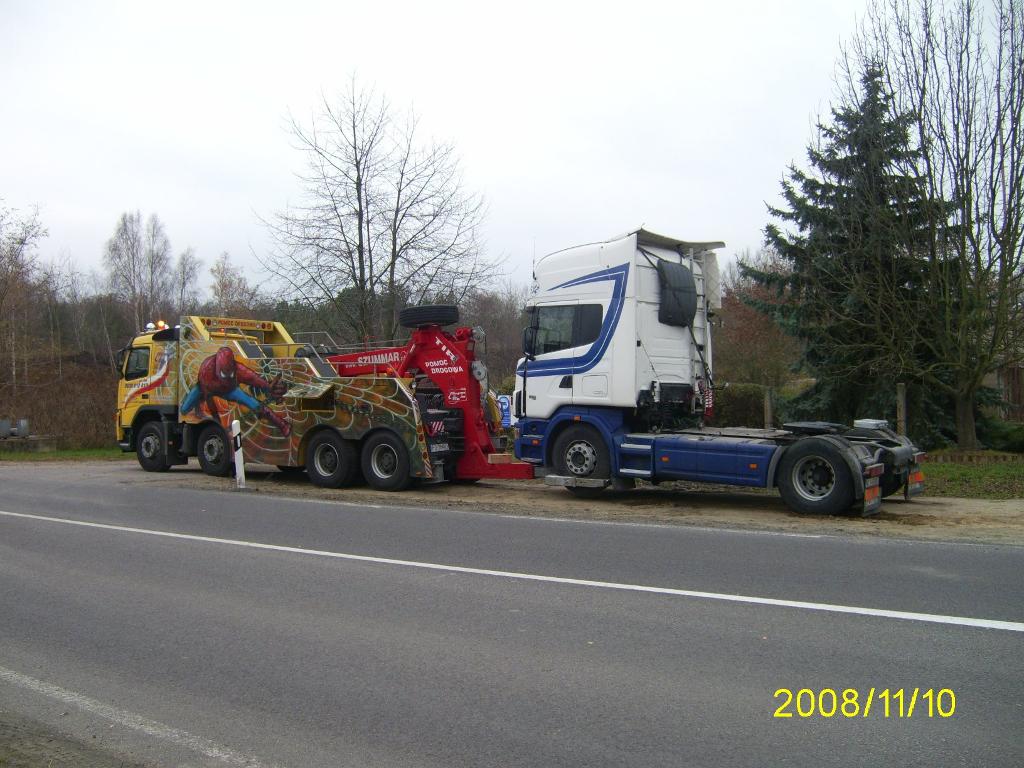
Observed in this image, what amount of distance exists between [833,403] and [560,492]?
373 inches

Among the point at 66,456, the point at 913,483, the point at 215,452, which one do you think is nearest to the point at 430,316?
the point at 215,452

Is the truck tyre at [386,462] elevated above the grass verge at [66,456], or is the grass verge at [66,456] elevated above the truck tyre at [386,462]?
the truck tyre at [386,462]

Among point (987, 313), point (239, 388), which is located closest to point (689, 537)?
point (239, 388)

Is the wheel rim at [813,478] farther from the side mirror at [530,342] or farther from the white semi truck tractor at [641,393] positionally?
the side mirror at [530,342]

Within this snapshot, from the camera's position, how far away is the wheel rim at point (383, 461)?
1464 centimetres

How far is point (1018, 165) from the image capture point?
1675 centimetres

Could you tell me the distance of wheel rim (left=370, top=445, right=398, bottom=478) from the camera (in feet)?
48.0

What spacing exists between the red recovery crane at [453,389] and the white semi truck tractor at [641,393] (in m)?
1.01

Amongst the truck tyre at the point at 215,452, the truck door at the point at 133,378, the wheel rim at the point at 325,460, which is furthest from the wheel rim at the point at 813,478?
the truck door at the point at 133,378

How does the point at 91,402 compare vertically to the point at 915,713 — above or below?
above

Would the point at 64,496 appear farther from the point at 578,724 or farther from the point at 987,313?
the point at 987,313

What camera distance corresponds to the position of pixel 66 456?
2731cm

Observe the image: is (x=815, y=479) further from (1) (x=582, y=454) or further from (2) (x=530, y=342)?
(2) (x=530, y=342)
